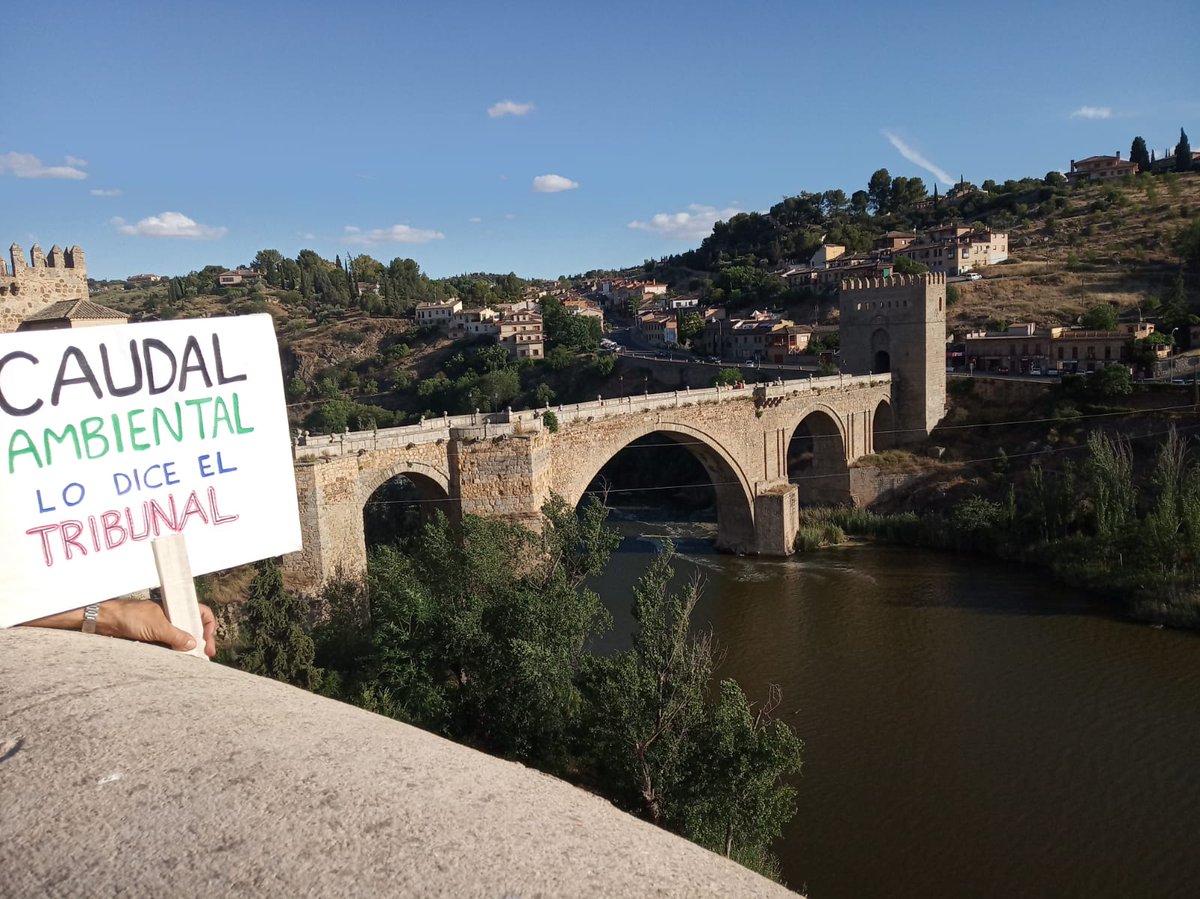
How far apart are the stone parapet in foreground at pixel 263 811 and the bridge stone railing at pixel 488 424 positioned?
406 inches

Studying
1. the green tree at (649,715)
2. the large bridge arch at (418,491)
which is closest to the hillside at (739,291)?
the large bridge arch at (418,491)

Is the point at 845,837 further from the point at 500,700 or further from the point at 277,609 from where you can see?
the point at 277,609

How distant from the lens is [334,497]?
12398 millimetres

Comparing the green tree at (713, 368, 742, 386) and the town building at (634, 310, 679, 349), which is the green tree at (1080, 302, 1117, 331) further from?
the town building at (634, 310, 679, 349)

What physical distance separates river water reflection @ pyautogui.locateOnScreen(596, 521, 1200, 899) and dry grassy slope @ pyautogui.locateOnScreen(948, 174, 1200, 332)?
881 inches

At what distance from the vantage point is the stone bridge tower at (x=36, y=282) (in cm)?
953

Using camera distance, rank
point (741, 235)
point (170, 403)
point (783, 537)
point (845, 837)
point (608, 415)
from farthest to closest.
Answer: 1. point (741, 235)
2. point (783, 537)
3. point (608, 415)
4. point (845, 837)
5. point (170, 403)

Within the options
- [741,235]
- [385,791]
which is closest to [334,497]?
[385,791]

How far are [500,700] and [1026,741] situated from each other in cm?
772

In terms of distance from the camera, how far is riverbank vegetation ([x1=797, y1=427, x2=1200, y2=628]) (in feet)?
55.9

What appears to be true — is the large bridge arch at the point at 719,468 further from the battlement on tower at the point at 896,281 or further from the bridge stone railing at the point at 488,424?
the battlement on tower at the point at 896,281

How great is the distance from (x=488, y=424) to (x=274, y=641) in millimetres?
6607

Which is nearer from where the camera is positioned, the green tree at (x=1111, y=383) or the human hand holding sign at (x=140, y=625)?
the human hand holding sign at (x=140, y=625)

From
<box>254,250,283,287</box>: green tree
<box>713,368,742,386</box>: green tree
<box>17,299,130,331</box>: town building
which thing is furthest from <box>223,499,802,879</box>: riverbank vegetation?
<box>254,250,283,287</box>: green tree
